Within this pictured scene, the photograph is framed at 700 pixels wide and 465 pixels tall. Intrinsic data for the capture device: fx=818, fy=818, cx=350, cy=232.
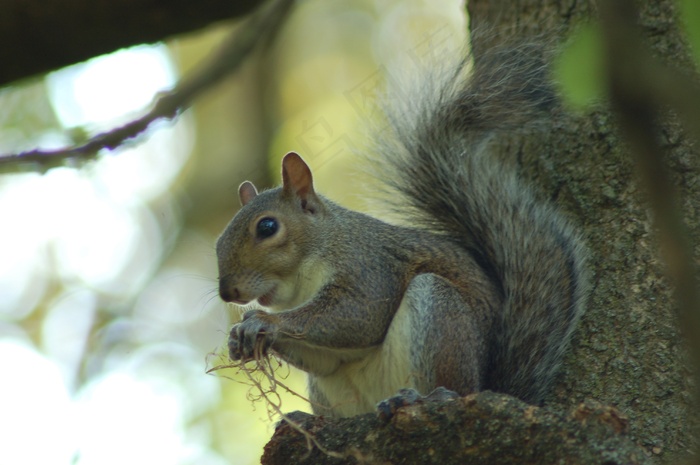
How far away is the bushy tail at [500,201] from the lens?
2.50 metres

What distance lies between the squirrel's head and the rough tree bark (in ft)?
2.57

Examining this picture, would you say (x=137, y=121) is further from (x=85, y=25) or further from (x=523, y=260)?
(x=523, y=260)

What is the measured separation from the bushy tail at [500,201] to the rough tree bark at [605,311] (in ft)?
0.25

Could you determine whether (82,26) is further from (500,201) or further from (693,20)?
(693,20)

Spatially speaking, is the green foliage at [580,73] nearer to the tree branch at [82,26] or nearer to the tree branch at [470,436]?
the tree branch at [470,436]

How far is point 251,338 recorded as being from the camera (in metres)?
2.63

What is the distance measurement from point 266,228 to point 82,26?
963 mm

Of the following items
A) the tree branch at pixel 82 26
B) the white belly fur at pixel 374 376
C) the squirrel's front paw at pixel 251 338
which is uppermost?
the tree branch at pixel 82 26

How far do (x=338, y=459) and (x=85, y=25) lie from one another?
1.48 meters

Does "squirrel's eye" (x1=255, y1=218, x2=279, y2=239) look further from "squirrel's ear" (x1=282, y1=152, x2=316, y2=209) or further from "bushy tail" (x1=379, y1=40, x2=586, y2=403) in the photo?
"bushy tail" (x1=379, y1=40, x2=586, y2=403)

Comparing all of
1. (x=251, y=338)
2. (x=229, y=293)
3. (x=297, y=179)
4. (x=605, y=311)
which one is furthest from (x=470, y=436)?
(x=297, y=179)

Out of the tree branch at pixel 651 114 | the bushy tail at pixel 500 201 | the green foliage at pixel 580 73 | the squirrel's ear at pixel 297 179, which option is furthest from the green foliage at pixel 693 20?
the squirrel's ear at pixel 297 179

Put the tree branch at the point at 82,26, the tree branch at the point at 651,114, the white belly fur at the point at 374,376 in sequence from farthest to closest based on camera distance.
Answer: the white belly fur at the point at 374,376 < the tree branch at the point at 82,26 < the tree branch at the point at 651,114

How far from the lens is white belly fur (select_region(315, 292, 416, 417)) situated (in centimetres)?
255
